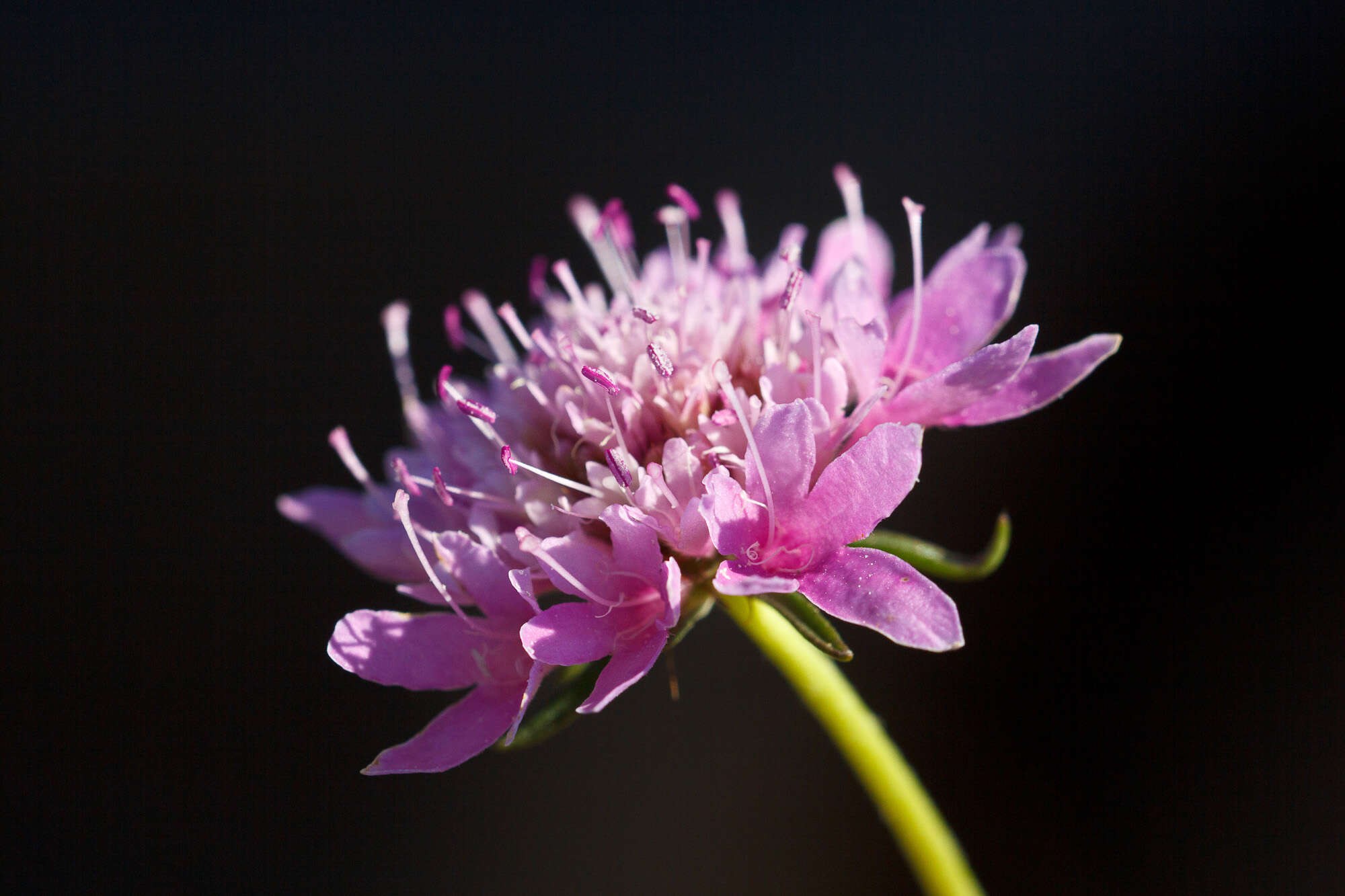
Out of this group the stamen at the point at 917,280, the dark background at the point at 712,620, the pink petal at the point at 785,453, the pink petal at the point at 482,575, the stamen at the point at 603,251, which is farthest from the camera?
the dark background at the point at 712,620

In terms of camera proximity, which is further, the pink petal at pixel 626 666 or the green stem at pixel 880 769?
the green stem at pixel 880 769

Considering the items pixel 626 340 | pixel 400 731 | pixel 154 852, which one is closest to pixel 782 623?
pixel 626 340

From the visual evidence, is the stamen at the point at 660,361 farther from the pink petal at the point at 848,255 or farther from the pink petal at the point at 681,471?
the pink petal at the point at 848,255

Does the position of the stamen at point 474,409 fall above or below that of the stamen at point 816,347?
above

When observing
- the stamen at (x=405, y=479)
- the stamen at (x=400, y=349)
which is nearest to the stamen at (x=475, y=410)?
the stamen at (x=405, y=479)

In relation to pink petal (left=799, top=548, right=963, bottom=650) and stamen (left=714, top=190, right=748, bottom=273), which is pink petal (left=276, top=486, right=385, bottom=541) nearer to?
stamen (left=714, top=190, right=748, bottom=273)

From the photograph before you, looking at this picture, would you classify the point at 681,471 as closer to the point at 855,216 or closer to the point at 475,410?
the point at 475,410

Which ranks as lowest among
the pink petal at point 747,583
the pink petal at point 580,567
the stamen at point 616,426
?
the pink petal at point 747,583

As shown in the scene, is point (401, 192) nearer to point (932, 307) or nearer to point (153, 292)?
point (153, 292)

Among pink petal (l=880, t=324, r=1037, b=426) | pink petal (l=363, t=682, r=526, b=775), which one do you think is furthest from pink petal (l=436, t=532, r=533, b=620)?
pink petal (l=880, t=324, r=1037, b=426)
